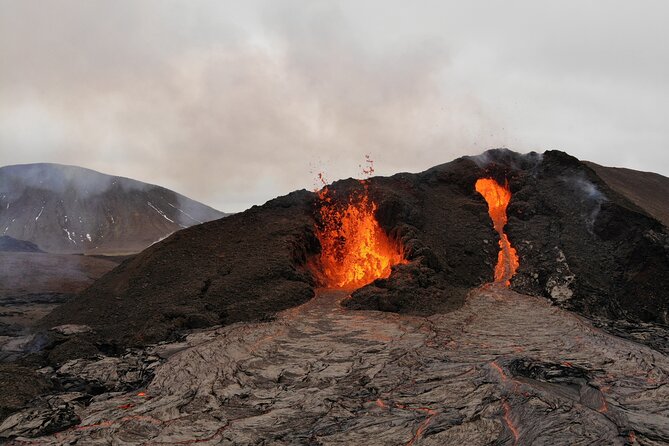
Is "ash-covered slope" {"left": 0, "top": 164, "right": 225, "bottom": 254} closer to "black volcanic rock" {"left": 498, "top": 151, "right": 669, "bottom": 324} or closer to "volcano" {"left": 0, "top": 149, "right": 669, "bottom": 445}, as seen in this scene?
"volcano" {"left": 0, "top": 149, "right": 669, "bottom": 445}

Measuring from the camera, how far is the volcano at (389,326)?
291 inches

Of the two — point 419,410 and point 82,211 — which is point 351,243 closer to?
point 419,410

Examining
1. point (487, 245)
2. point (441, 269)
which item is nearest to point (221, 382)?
point (441, 269)

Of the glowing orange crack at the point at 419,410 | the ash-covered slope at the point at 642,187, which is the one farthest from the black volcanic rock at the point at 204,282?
the ash-covered slope at the point at 642,187

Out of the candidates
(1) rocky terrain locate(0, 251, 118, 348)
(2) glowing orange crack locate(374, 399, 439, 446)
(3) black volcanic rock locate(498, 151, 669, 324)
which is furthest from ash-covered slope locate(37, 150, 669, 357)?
(2) glowing orange crack locate(374, 399, 439, 446)

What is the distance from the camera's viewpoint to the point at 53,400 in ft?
28.6

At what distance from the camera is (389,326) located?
13.6 metres

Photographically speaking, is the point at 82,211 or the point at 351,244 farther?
the point at 82,211

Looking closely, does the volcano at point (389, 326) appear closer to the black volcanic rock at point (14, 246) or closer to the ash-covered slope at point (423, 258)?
the ash-covered slope at point (423, 258)

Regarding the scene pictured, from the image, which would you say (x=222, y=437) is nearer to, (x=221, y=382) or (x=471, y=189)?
(x=221, y=382)

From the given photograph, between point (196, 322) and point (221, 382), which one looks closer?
point (221, 382)

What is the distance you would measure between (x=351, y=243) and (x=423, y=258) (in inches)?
210

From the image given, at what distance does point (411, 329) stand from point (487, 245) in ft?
30.6

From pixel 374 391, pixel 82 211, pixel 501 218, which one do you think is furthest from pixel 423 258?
pixel 82 211
